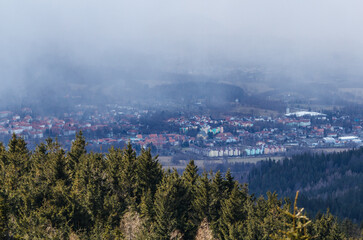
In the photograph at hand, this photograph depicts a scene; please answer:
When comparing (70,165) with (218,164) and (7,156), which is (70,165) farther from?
(218,164)

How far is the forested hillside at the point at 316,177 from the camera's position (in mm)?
135375

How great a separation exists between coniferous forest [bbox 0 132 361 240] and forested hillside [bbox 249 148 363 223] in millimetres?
89572

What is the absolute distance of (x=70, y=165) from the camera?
47375mm

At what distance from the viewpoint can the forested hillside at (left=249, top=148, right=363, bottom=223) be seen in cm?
13538

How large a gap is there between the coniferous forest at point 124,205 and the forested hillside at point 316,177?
294 ft

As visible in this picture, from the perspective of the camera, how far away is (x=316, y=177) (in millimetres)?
156875

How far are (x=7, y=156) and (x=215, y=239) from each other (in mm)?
22174

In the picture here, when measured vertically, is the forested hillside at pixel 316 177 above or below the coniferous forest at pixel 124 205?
below

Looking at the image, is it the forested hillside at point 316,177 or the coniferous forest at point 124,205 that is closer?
the coniferous forest at point 124,205

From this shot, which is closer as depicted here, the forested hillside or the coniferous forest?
the coniferous forest

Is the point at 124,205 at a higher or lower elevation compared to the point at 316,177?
higher

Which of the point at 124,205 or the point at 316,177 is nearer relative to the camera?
the point at 124,205

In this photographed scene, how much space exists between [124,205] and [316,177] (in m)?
127

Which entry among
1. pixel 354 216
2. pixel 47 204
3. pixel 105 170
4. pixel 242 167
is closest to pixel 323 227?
pixel 105 170
